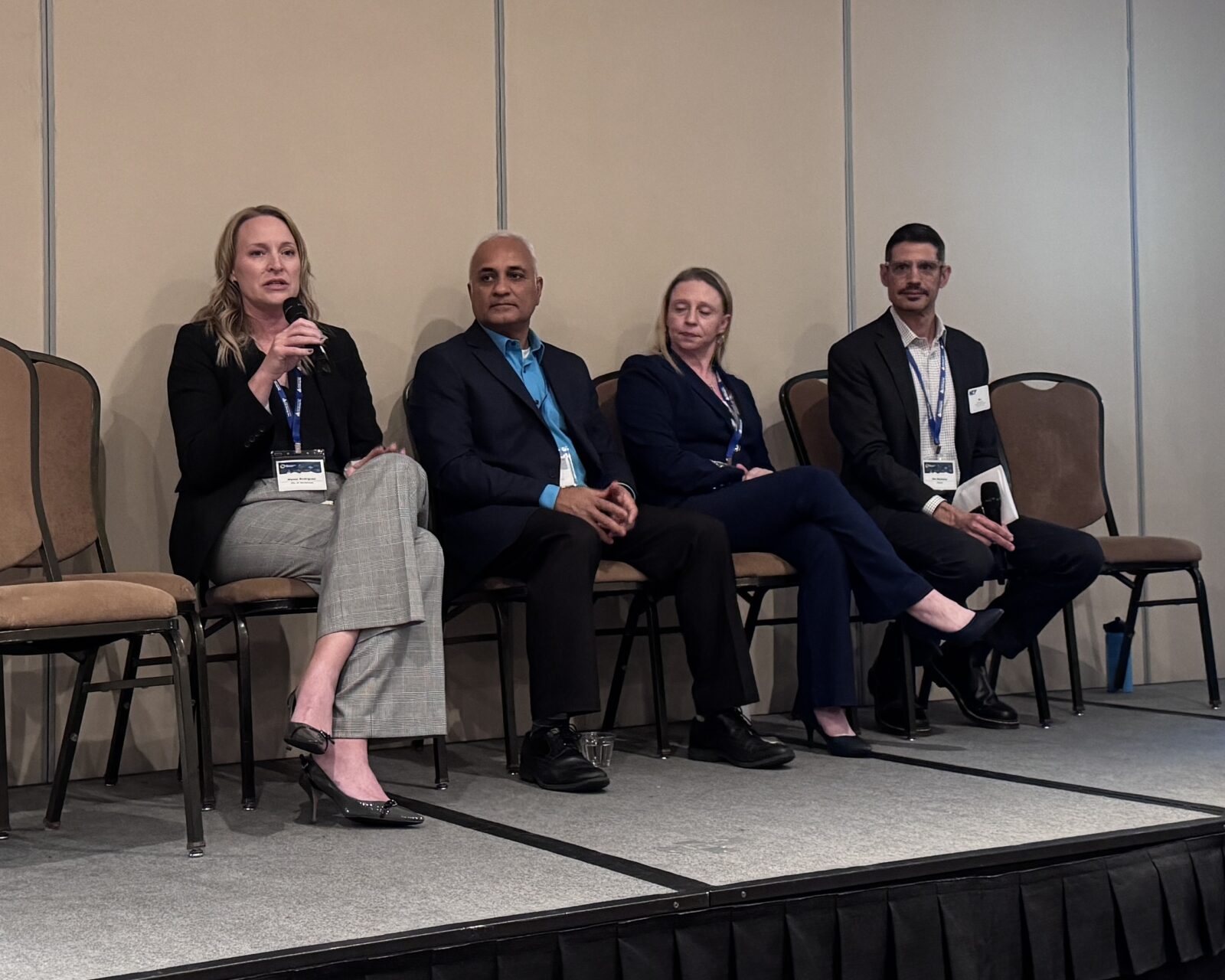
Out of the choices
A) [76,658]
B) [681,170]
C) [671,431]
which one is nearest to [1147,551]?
[671,431]

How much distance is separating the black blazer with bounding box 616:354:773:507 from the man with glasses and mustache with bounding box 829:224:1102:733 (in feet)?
1.08

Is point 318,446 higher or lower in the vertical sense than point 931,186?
lower

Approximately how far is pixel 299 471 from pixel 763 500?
1.15 meters

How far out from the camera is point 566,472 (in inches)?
142

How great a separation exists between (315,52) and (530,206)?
73cm

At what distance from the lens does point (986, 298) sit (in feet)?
16.3

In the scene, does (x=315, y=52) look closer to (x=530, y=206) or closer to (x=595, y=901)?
(x=530, y=206)

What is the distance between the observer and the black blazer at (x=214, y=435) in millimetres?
3061

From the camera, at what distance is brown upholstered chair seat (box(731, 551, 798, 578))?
3.60 metres

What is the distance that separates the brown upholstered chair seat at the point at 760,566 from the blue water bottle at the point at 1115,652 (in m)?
1.79

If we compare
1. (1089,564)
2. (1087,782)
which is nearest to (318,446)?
(1087,782)

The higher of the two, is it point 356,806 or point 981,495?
point 981,495

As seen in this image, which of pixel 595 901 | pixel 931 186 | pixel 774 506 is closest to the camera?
pixel 595 901

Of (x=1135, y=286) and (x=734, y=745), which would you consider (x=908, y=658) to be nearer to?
(x=734, y=745)
